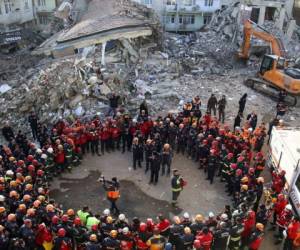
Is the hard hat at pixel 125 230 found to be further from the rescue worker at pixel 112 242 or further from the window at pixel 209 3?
the window at pixel 209 3

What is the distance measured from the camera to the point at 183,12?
36.5 m

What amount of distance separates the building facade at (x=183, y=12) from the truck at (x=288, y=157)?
23853 millimetres

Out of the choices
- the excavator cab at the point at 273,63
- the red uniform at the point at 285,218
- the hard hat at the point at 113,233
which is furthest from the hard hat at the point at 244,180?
the excavator cab at the point at 273,63

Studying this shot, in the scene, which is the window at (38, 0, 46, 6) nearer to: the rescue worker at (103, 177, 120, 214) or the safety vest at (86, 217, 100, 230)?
the rescue worker at (103, 177, 120, 214)

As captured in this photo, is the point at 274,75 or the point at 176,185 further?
the point at 274,75

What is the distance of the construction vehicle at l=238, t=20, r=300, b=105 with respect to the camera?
2072 cm

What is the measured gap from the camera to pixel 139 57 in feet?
78.2

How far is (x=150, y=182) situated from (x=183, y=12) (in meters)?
25.4

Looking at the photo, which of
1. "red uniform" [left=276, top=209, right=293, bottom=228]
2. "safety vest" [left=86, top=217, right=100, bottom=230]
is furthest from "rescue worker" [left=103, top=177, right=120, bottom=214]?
"red uniform" [left=276, top=209, right=293, bottom=228]

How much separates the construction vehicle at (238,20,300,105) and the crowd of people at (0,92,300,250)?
4.51 metres

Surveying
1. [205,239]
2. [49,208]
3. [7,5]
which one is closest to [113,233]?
[49,208]

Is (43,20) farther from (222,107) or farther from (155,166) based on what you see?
(155,166)

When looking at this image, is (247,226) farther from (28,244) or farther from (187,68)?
(187,68)

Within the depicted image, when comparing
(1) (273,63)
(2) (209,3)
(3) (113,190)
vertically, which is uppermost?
(2) (209,3)
